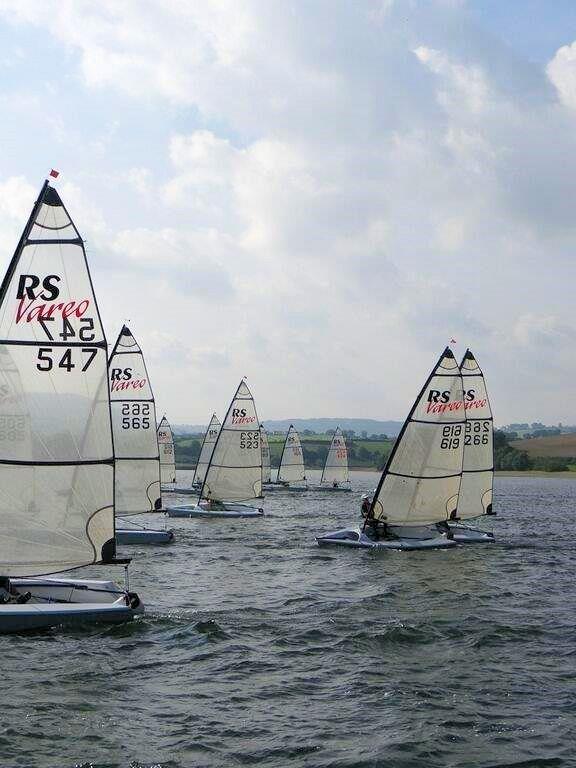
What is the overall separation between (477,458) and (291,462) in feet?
138

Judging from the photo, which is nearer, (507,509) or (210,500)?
(210,500)

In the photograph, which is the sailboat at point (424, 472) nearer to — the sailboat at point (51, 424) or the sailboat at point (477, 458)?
the sailboat at point (477, 458)

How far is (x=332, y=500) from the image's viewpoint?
6719cm

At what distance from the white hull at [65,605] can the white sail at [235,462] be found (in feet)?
86.1

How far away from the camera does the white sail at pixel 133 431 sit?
1399 inches

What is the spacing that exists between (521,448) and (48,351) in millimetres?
150880

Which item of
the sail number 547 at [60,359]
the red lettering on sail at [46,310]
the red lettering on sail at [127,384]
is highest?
the red lettering on sail at [46,310]

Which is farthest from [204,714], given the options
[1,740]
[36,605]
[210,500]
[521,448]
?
[521,448]

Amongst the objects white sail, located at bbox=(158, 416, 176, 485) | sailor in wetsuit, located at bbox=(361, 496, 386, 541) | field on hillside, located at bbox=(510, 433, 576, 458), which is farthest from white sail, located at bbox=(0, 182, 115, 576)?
field on hillside, located at bbox=(510, 433, 576, 458)

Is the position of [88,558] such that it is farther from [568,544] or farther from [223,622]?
[568,544]

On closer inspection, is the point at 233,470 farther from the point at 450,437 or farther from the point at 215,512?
the point at 450,437

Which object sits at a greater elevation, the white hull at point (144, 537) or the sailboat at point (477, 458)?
the sailboat at point (477, 458)

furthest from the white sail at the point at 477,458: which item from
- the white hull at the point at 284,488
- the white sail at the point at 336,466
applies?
the white sail at the point at 336,466

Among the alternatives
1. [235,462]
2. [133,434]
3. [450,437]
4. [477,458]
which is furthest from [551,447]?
[133,434]
